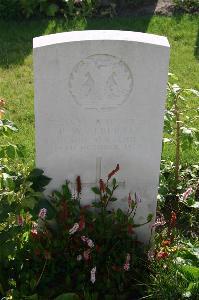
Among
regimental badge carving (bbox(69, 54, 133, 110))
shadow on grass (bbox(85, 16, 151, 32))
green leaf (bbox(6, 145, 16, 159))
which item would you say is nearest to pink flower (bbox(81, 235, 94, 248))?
green leaf (bbox(6, 145, 16, 159))

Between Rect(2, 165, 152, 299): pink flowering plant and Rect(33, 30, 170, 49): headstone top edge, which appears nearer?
Rect(33, 30, 170, 49): headstone top edge

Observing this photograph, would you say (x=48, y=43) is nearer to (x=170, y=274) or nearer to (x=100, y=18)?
(x=170, y=274)

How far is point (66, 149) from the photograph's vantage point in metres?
3.60

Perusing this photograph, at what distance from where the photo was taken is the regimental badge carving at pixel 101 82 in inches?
130

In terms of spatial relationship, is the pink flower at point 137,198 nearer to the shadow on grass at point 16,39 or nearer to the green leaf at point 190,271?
the green leaf at point 190,271

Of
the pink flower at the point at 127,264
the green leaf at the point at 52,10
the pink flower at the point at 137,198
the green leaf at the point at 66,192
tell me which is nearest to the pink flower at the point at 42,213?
the green leaf at the point at 66,192

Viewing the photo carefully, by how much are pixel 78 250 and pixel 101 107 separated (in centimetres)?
90

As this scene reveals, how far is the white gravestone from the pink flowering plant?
127mm

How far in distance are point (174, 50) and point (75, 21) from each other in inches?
53.0

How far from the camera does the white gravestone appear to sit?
327cm

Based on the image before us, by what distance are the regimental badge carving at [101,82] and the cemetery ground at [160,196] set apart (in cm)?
46

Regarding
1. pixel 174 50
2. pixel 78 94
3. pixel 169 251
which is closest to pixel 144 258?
pixel 169 251

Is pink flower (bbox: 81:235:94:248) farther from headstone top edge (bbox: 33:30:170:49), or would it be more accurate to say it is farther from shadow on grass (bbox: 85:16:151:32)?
shadow on grass (bbox: 85:16:151:32)

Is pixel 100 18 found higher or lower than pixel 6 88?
higher
